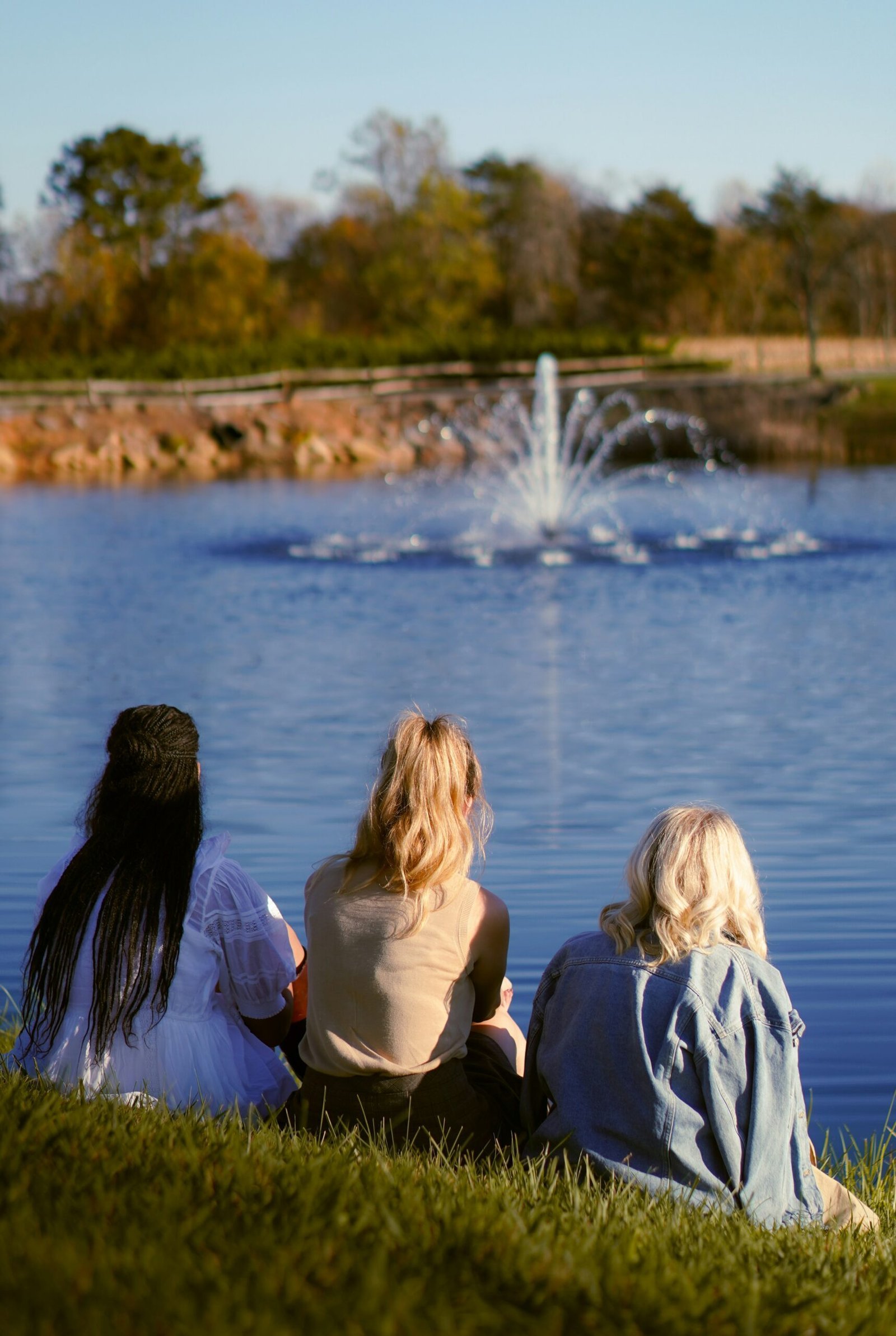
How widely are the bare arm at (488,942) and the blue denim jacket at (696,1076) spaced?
0.26m

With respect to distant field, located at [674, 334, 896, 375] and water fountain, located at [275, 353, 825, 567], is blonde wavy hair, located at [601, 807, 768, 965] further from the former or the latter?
distant field, located at [674, 334, 896, 375]

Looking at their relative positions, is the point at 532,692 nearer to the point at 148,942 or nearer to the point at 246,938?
the point at 246,938

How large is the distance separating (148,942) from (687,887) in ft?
3.67

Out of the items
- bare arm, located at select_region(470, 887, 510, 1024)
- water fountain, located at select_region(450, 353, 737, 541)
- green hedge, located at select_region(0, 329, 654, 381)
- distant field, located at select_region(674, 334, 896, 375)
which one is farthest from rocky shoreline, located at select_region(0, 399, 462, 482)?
bare arm, located at select_region(470, 887, 510, 1024)

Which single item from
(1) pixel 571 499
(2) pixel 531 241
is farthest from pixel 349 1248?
(2) pixel 531 241

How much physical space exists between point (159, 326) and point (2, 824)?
4444 centimetres

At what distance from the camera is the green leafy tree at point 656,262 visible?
6894 centimetres

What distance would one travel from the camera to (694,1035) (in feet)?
10.3

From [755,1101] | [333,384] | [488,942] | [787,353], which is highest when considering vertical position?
[787,353]

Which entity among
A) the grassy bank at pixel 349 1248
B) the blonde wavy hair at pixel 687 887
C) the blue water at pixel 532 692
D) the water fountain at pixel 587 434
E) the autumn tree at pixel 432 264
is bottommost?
the blue water at pixel 532 692

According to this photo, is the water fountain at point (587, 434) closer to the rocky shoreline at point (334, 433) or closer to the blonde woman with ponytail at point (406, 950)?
the rocky shoreline at point (334, 433)

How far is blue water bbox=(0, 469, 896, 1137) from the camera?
6.62m

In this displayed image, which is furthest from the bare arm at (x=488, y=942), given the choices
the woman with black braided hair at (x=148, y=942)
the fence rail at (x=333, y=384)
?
the fence rail at (x=333, y=384)

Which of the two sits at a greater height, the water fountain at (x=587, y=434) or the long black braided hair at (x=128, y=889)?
the water fountain at (x=587, y=434)
